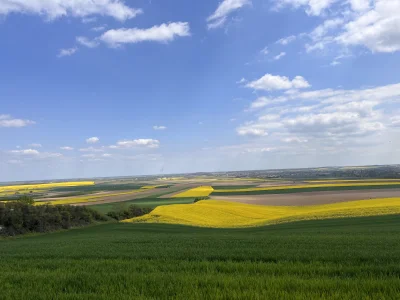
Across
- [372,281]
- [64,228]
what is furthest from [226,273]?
[64,228]

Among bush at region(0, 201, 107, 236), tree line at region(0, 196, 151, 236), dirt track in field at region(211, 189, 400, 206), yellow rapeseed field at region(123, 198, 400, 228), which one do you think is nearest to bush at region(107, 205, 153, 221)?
tree line at region(0, 196, 151, 236)

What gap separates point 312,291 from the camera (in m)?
5.26

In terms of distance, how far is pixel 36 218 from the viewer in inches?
1459

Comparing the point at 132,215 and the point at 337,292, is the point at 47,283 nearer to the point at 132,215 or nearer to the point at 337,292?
the point at 337,292

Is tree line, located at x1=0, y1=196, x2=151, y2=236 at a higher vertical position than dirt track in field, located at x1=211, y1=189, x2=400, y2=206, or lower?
higher

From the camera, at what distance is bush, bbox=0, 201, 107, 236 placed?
35969mm

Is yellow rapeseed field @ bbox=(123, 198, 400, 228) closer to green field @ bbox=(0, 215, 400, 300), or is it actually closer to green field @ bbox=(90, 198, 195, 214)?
green field @ bbox=(90, 198, 195, 214)

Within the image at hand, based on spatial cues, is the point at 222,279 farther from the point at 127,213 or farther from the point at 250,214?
the point at 127,213

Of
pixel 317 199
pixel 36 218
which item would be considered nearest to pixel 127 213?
pixel 36 218

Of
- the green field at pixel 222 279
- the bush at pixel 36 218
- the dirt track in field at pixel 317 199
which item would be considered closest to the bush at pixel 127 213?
the bush at pixel 36 218

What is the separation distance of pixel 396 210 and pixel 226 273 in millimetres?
33352

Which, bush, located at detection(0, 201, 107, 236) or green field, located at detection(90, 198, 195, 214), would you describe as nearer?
bush, located at detection(0, 201, 107, 236)

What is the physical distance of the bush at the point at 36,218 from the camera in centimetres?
3597

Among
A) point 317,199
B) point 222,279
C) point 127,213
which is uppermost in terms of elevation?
point 222,279
